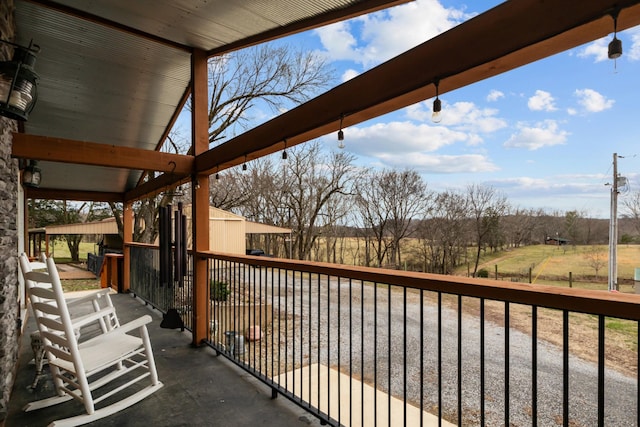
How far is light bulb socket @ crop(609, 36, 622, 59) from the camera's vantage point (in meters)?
1.09

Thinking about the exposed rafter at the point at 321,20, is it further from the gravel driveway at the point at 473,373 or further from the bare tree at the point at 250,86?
the bare tree at the point at 250,86

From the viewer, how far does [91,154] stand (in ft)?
10.6

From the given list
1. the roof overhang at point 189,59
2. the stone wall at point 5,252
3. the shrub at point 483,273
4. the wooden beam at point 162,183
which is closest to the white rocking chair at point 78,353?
the stone wall at point 5,252

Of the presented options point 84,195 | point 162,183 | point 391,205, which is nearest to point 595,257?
point 391,205

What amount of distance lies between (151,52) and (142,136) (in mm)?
2396

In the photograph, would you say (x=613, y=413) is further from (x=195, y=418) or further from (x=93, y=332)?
(x=93, y=332)

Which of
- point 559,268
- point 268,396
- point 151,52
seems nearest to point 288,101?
point 151,52

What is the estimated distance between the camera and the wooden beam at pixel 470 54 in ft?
3.60

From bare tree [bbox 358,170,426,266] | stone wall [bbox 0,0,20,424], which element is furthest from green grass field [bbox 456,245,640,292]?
stone wall [bbox 0,0,20,424]

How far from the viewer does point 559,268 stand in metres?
13.6

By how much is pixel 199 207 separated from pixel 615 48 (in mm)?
3486

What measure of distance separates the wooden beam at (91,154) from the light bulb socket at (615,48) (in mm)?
3496

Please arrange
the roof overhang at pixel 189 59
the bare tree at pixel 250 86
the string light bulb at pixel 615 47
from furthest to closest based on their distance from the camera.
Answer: the bare tree at pixel 250 86, the roof overhang at pixel 189 59, the string light bulb at pixel 615 47

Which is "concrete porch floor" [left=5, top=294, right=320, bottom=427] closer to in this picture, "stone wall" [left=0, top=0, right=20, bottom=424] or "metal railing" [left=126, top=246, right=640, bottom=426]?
"metal railing" [left=126, top=246, right=640, bottom=426]
